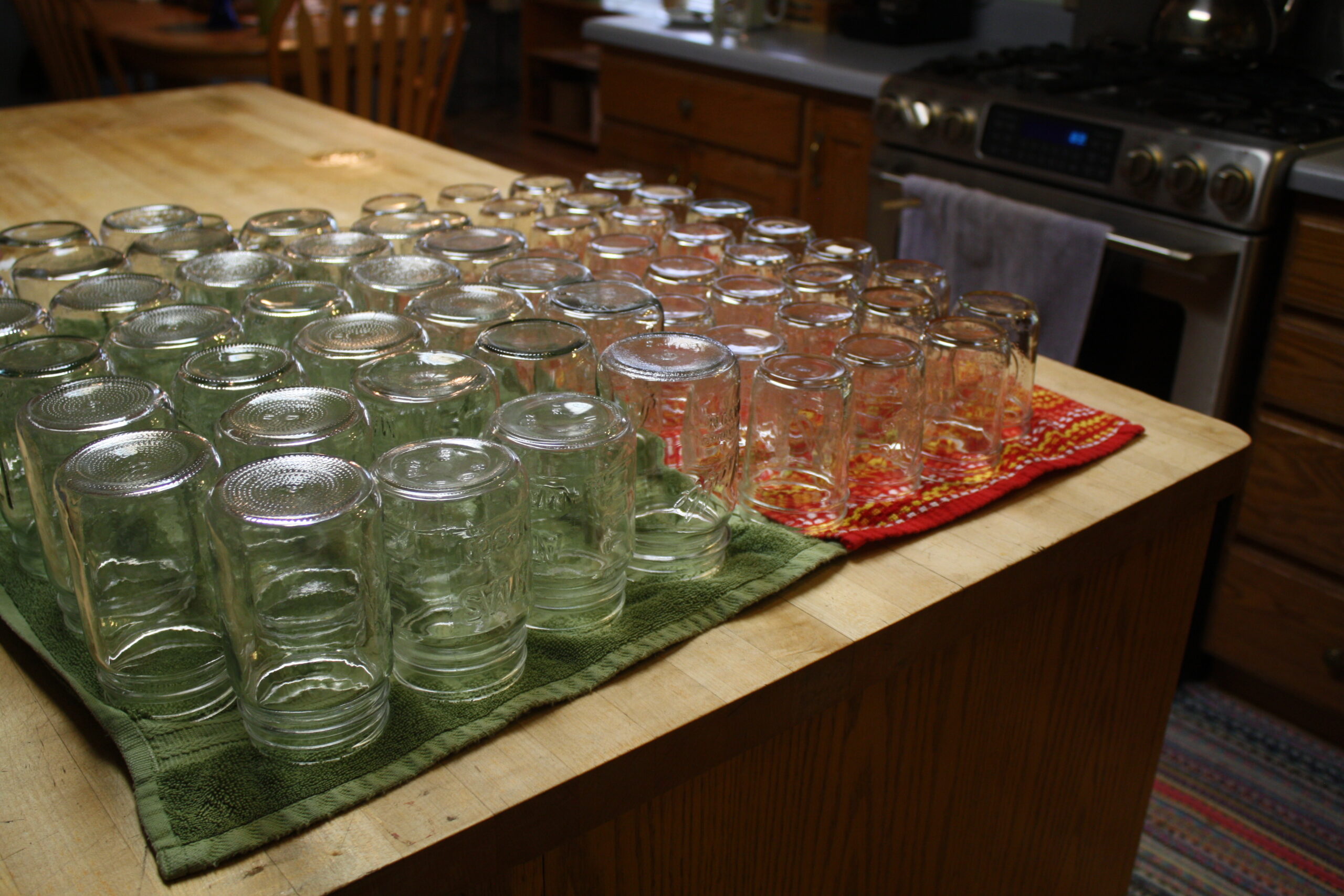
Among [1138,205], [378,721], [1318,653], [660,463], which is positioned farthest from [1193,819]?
[378,721]

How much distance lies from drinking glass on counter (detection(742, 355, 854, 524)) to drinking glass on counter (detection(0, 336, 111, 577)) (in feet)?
1.43

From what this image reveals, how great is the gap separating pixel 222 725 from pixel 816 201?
2043 mm

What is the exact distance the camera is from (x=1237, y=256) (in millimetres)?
1658

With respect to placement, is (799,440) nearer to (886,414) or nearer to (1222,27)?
(886,414)

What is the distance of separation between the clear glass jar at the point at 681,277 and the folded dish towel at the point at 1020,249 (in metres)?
1.00

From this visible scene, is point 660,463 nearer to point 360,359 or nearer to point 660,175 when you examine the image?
point 360,359

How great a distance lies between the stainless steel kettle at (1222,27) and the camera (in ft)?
6.66

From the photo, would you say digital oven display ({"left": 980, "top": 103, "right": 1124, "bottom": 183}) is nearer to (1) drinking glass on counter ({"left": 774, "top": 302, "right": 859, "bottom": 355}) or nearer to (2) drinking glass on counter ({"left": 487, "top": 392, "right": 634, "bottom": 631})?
(1) drinking glass on counter ({"left": 774, "top": 302, "right": 859, "bottom": 355})

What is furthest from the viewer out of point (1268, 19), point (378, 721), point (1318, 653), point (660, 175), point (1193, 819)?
point (660, 175)

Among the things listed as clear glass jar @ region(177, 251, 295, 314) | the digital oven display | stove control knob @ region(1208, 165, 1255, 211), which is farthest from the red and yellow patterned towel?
the digital oven display

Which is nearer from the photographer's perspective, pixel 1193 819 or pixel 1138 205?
pixel 1193 819

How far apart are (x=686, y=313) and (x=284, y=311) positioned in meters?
0.30

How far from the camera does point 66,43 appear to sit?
3.34 m

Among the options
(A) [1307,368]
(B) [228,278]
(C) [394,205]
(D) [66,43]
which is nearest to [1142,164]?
(A) [1307,368]
